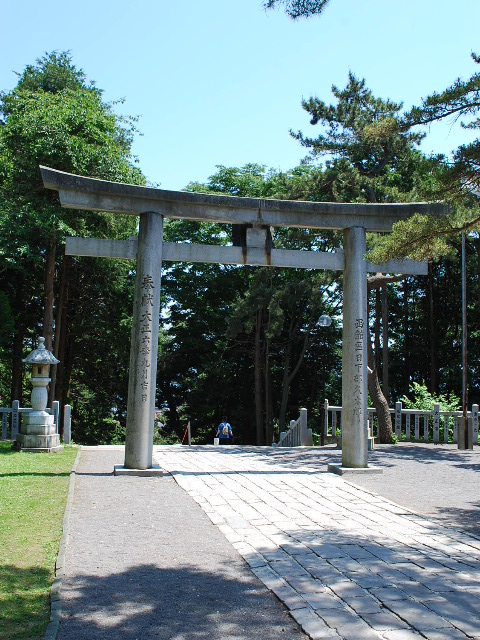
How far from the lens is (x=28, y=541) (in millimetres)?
5973

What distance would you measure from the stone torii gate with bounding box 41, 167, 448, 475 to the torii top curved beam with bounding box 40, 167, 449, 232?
17 mm

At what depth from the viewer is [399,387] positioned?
106ft

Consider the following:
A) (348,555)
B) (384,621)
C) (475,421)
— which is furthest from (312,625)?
(475,421)

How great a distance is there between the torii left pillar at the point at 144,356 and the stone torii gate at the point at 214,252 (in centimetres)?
2

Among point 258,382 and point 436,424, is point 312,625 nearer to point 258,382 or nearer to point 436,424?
point 436,424

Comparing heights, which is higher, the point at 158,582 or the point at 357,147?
the point at 357,147

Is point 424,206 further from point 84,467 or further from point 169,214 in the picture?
point 84,467

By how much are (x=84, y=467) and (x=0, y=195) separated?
13067 mm

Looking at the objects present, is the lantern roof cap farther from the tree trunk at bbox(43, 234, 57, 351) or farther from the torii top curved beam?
the torii top curved beam

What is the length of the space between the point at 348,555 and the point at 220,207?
6.92 metres

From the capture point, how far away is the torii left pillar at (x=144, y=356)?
10.2m

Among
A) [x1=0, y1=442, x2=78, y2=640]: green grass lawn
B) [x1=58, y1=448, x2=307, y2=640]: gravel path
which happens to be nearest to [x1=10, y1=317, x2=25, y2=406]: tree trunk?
[x1=0, y1=442, x2=78, y2=640]: green grass lawn

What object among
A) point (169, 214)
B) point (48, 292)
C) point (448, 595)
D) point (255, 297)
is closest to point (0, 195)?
point (48, 292)

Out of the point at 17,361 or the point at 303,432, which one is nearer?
the point at 303,432
